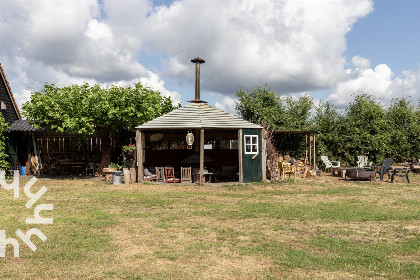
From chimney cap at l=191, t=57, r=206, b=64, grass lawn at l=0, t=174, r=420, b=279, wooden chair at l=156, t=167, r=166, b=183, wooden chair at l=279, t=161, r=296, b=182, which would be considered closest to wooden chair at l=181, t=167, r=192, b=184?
wooden chair at l=156, t=167, r=166, b=183

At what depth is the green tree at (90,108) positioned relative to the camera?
16594mm

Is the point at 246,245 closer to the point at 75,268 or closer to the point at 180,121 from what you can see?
the point at 75,268

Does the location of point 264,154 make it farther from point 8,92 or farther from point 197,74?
point 8,92

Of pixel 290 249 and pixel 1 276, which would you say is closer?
pixel 1 276

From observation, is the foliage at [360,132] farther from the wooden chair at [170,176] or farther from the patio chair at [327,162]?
the wooden chair at [170,176]

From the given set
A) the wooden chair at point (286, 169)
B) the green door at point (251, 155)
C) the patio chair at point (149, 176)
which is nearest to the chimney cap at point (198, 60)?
the green door at point (251, 155)

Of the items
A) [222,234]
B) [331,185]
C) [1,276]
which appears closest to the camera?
[1,276]

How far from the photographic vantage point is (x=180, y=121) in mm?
15945

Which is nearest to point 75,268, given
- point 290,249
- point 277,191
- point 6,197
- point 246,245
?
point 246,245

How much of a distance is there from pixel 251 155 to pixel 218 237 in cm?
955

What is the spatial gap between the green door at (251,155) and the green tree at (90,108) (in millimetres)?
5185

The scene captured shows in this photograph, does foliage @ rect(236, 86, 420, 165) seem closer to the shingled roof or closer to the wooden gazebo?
the wooden gazebo

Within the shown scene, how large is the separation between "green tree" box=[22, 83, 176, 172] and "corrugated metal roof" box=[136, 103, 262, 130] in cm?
178

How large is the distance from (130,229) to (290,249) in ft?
10.6
